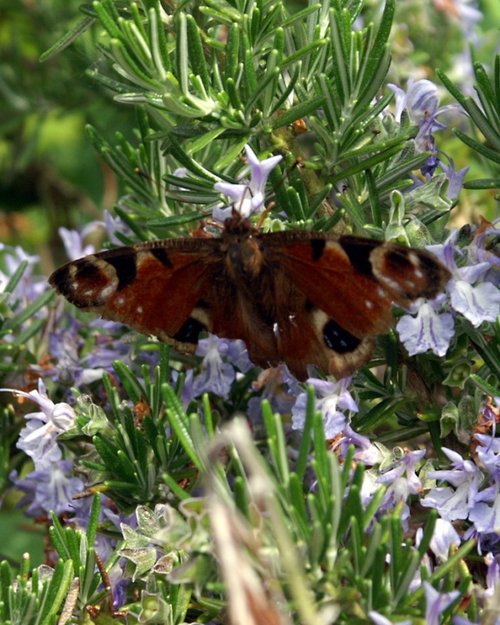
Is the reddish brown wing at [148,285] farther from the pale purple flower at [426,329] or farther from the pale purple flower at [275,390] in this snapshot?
the pale purple flower at [426,329]

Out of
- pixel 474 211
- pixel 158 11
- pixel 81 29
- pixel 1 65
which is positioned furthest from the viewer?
pixel 1 65

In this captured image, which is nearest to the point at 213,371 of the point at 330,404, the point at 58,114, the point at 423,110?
the point at 330,404

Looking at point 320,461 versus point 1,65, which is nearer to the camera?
point 320,461

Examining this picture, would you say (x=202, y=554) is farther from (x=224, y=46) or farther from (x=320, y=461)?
(x=224, y=46)

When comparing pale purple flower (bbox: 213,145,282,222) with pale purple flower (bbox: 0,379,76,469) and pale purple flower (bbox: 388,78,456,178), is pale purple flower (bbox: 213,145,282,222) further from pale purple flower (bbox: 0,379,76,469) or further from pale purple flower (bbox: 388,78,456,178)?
pale purple flower (bbox: 0,379,76,469)

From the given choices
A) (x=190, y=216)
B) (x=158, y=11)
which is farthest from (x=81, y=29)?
(x=190, y=216)
